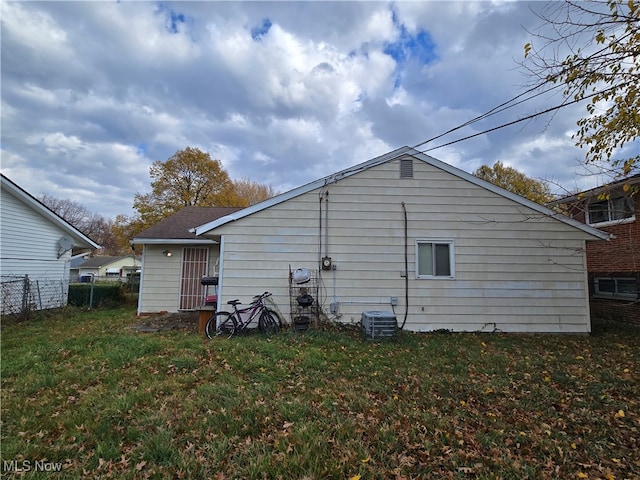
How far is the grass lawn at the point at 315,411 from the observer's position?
2680 millimetres

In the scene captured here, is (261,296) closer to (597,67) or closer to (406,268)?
(406,268)

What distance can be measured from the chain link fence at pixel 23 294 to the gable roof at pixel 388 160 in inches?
271

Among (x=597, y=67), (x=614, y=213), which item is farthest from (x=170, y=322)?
(x=614, y=213)

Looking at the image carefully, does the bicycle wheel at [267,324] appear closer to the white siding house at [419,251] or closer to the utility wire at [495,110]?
the white siding house at [419,251]

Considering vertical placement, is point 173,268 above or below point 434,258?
below

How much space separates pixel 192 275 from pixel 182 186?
14731 millimetres

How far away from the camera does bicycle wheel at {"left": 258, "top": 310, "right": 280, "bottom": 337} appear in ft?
24.0

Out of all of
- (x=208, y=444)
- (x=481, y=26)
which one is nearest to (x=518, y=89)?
(x=481, y=26)

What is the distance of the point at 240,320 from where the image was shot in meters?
7.47

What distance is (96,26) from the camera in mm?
7031

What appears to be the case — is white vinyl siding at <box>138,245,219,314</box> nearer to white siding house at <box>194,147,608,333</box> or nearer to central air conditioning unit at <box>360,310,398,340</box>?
white siding house at <box>194,147,608,333</box>

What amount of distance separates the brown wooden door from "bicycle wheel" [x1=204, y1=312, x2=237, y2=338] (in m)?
3.86

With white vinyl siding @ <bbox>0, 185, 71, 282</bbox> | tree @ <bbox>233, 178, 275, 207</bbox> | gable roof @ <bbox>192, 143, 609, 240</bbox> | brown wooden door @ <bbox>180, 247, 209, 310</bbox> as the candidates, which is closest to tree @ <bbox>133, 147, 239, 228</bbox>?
tree @ <bbox>233, 178, 275, 207</bbox>

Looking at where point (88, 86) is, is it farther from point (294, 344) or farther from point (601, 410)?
point (601, 410)
